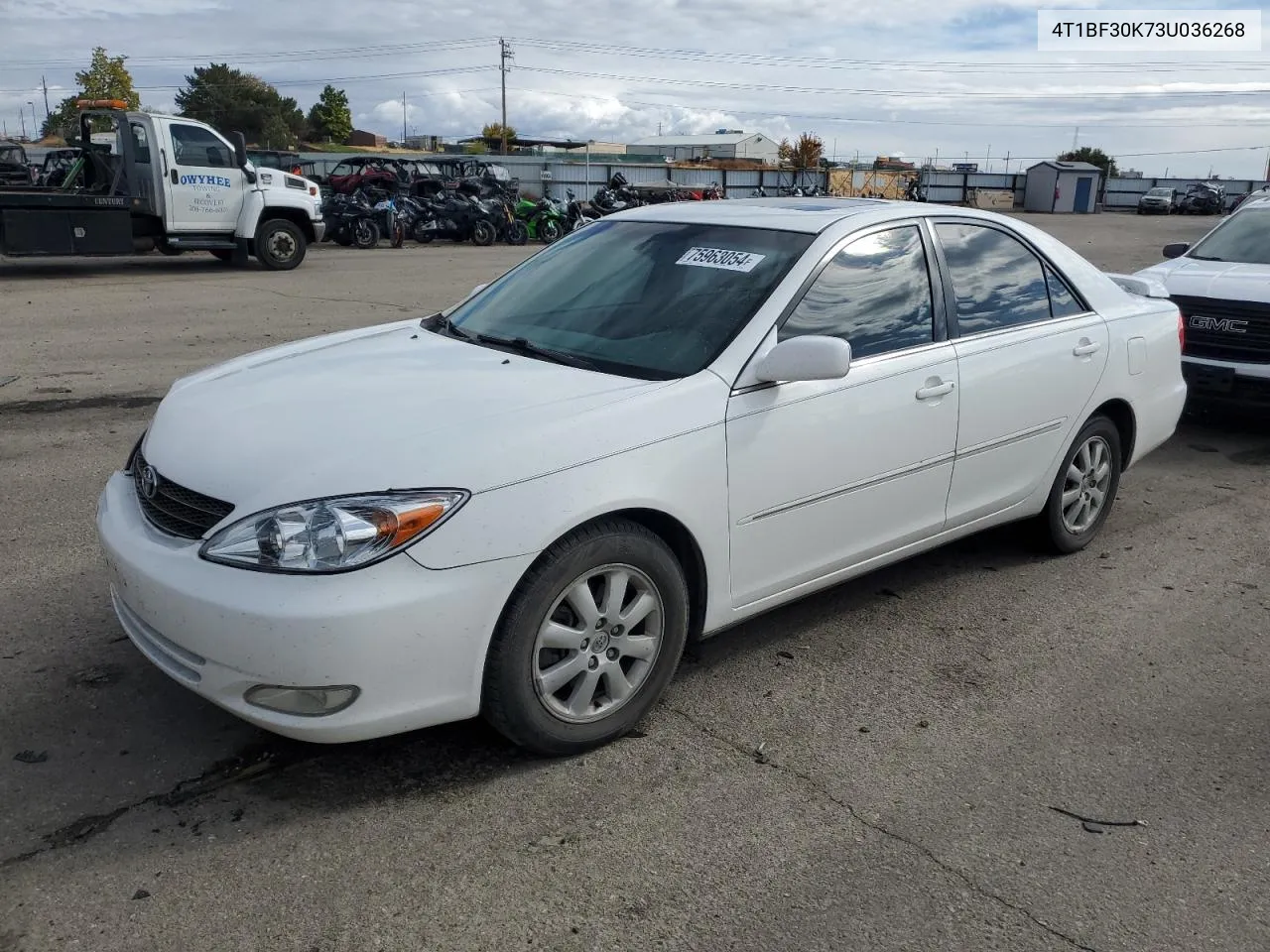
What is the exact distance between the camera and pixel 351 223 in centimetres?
2433

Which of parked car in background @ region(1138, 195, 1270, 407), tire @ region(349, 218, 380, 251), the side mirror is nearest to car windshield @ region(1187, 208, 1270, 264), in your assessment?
parked car in background @ region(1138, 195, 1270, 407)

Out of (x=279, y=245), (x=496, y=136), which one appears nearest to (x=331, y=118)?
(x=496, y=136)

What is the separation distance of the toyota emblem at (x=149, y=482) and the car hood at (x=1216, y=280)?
7020 millimetres

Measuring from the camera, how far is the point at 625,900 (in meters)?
2.69

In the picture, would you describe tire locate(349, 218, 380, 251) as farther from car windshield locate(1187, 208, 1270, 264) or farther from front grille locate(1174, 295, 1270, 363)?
front grille locate(1174, 295, 1270, 363)

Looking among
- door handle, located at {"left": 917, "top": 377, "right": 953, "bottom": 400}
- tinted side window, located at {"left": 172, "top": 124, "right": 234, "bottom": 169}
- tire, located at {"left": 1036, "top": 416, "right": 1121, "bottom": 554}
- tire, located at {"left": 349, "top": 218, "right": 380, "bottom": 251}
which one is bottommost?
tire, located at {"left": 1036, "top": 416, "right": 1121, "bottom": 554}

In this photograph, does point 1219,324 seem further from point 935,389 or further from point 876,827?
point 876,827

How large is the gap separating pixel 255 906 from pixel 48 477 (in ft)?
13.6

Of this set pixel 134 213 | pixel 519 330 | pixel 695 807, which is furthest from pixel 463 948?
pixel 134 213

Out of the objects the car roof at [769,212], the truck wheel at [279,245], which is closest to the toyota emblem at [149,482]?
the car roof at [769,212]

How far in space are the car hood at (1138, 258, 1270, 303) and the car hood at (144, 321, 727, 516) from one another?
18.5 feet

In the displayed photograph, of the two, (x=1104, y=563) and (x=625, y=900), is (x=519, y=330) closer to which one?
(x=625, y=900)

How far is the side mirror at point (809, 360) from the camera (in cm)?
340

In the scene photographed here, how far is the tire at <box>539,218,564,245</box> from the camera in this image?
27.2 meters
